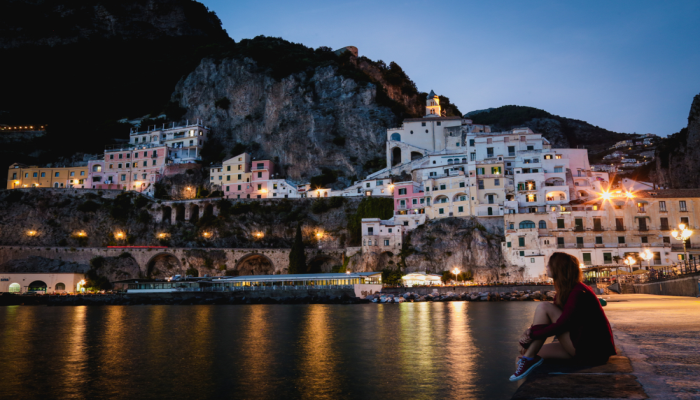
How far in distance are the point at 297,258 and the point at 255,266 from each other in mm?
8517

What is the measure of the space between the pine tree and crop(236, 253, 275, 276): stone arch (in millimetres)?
4811

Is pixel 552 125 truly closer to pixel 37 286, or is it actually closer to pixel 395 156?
pixel 395 156

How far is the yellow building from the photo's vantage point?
77.0 metres

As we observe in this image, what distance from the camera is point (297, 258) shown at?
5656 centimetres

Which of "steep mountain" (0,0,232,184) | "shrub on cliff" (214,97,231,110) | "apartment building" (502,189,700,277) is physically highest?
"steep mountain" (0,0,232,184)

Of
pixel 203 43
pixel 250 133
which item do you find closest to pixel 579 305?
pixel 250 133

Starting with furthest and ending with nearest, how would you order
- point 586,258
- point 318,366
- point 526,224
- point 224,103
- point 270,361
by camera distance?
1. point 224,103
2. point 526,224
3. point 586,258
4. point 270,361
5. point 318,366

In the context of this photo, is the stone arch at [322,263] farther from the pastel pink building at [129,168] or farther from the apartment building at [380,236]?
the pastel pink building at [129,168]

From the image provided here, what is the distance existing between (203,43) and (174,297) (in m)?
82.6

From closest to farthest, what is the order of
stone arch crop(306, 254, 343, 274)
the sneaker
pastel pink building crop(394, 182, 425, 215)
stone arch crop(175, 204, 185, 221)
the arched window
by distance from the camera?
the sneaker → the arched window → pastel pink building crop(394, 182, 425, 215) → stone arch crop(306, 254, 343, 274) → stone arch crop(175, 204, 185, 221)

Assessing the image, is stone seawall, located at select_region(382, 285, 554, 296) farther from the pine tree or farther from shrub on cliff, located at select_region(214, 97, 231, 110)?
shrub on cliff, located at select_region(214, 97, 231, 110)

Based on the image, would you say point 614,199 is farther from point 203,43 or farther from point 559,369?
point 203,43

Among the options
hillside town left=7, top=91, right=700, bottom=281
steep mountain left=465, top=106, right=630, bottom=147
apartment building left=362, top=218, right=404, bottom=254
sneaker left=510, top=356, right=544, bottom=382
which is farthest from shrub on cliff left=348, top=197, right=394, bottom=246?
steep mountain left=465, top=106, right=630, bottom=147

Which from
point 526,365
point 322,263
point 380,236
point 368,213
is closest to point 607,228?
point 380,236
